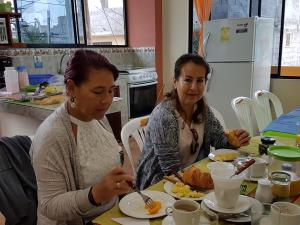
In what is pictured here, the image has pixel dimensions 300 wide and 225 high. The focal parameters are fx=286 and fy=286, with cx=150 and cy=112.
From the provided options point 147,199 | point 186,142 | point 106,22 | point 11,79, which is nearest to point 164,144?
point 186,142

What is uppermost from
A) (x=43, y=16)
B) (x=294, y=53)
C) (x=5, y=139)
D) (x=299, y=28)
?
(x=43, y=16)

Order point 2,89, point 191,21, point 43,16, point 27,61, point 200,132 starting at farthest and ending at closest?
point 191,21 < point 43,16 < point 27,61 < point 2,89 < point 200,132

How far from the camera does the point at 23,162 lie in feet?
3.85

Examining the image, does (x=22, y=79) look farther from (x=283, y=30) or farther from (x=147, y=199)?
(x=283, y=30)

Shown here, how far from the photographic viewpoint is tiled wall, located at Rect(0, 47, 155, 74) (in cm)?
330

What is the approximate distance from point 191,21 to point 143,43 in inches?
34.1

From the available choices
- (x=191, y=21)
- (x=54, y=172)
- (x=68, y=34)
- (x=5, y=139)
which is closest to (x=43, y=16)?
(x=68, y=34)

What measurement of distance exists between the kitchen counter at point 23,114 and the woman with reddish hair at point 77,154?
720 mm

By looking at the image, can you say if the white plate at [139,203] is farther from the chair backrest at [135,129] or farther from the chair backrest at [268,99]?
the chair backrest at [268,99]

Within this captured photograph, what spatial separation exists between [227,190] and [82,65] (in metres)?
0.65

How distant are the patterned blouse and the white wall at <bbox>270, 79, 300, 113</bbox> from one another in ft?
9.13

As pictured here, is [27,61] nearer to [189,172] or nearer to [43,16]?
[43,16]

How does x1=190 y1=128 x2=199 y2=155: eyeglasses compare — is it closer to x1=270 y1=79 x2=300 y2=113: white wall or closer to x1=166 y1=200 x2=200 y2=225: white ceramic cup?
x1=166 y1=200 x2=200 y2=225: white ceramic cup

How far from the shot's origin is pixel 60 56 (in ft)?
12.5
